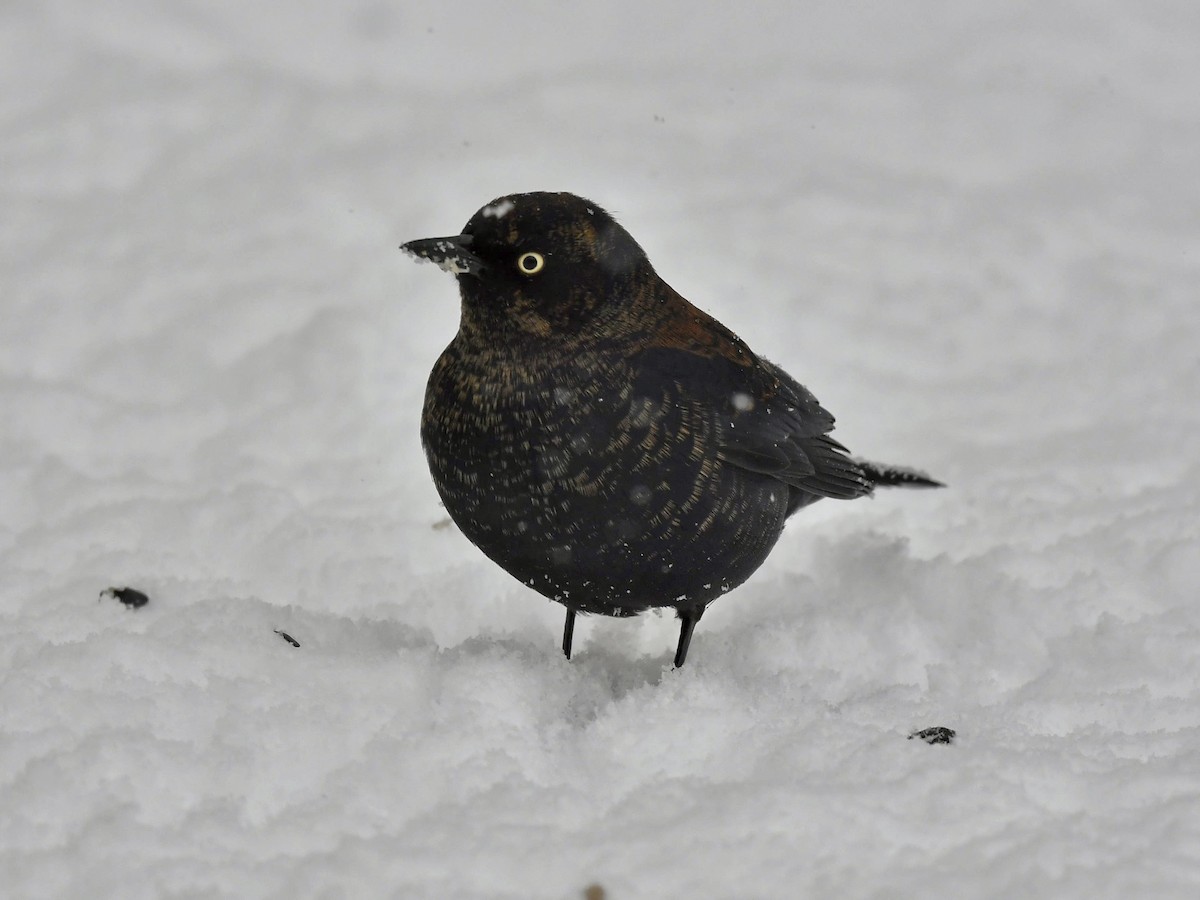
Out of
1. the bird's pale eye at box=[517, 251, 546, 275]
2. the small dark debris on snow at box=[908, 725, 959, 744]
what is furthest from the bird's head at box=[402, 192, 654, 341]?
the small dark debris on snow at box=[908, 725, 959, 744]

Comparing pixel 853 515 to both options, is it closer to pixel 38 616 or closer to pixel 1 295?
pixel 38 616

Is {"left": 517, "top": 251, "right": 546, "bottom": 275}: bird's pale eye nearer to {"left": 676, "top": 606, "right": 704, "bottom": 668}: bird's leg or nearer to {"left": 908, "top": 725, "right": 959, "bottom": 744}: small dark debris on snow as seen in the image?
{"left": 676, "top": 606, "right": 704, "bottom": 668}: bird's leg

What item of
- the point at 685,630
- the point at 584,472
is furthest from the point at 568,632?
the point at 584,472

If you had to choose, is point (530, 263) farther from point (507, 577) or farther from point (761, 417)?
point (507, 577)

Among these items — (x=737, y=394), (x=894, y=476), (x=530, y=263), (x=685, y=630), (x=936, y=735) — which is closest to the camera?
(x=936, y=735)

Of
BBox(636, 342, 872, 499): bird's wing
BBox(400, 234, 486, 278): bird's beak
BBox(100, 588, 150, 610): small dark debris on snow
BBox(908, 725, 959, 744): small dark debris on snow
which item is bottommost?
BBox(100, 588, 150, 610): small dark debris on snow
